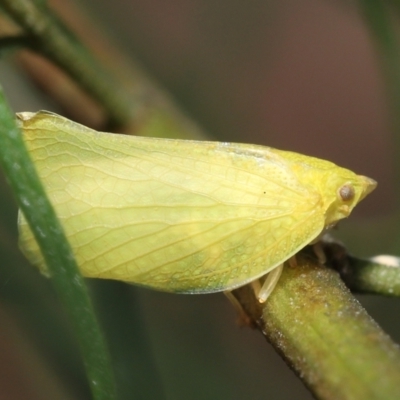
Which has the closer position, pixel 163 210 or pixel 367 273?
pixel 367 273

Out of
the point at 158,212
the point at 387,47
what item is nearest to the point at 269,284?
the point at 158,212

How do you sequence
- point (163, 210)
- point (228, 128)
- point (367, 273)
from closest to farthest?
point (367, 273) → point (163, 210) → point (228, 128)

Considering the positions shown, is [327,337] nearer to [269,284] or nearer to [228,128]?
[269,284]

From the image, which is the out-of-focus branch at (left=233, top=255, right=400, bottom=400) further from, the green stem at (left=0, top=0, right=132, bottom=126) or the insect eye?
the green stem at (left=0, top=0, right=132, bottom=126)

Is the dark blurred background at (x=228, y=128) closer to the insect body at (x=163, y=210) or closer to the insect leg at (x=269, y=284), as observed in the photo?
the insect body at (x=163, y=210)

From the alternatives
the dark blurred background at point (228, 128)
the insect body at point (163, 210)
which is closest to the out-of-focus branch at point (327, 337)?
the insect body at point (163, 210)

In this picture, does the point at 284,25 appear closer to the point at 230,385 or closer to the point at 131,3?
the point at 131,3

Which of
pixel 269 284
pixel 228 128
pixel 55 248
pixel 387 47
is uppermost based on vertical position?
pixel 387 47
